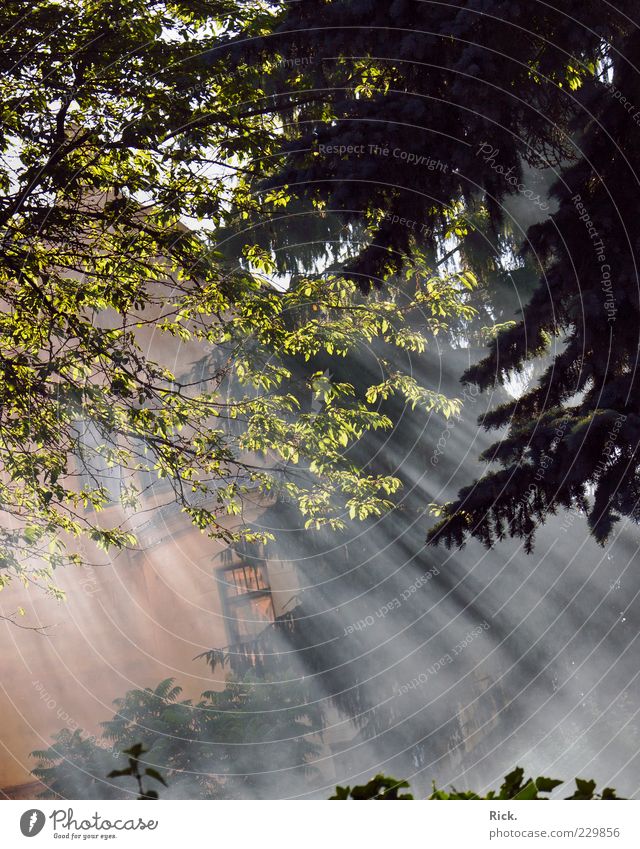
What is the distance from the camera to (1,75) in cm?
550

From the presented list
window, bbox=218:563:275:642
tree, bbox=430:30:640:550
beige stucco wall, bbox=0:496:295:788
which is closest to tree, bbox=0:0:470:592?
beige stucco wall, bbox=0:496:295:788

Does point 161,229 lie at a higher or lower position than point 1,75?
lower

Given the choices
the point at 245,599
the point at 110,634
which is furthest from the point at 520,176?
the point at 110,634

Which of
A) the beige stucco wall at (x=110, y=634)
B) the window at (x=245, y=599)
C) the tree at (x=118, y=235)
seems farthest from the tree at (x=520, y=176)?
the beige stucco wall at (x=110, y=634)

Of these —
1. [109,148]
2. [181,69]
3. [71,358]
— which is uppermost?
[181,69]

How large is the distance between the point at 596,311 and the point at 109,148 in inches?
165

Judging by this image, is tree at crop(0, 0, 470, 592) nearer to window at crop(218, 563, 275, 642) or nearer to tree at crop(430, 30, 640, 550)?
Answer: window at crop(218, 563, 275, 642)

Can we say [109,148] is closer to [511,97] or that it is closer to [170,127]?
[170,127]

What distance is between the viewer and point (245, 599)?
9.41 m

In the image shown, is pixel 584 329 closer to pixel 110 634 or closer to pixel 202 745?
pixel 202 745

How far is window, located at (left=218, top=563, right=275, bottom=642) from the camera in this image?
8.95 m
